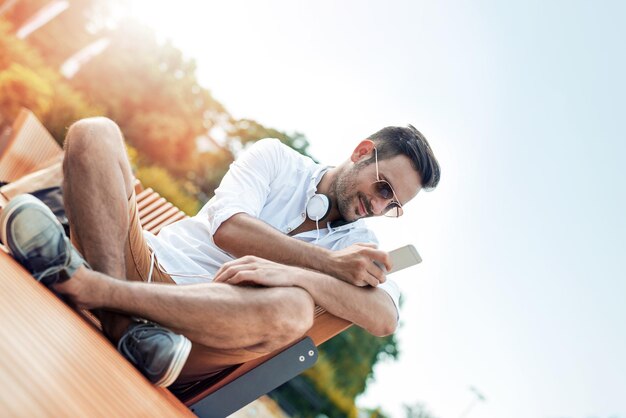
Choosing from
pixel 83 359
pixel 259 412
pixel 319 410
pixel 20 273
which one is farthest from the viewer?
pixel 319 410

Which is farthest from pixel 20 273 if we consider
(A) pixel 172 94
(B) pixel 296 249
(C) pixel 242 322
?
(A) pixel 172 94

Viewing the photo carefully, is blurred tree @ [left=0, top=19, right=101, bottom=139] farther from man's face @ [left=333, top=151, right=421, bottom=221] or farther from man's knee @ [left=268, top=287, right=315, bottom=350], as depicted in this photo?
man's knee @ [left=268, top=287, right=315, bottom=350]

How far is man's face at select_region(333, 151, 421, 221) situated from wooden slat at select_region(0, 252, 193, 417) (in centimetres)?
159

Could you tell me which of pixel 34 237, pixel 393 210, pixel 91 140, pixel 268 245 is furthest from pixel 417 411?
pixel 34 237

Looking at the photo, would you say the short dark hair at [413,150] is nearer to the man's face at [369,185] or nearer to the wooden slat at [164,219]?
the man's face at [369,185]

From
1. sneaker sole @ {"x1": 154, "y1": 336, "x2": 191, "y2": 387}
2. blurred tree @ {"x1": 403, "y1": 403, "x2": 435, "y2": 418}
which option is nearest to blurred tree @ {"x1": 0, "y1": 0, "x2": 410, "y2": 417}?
sneaker sole @ {"x1": 154, "y1": 336, "x2": 191, "y2": 387}

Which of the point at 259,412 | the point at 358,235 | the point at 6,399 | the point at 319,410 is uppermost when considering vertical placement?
the point at 6,399

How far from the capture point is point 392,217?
3344mm

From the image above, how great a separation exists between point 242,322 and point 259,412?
8.96 metres

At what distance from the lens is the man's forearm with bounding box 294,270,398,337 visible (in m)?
2.27

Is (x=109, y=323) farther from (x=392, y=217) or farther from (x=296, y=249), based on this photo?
(x=392, y=217)

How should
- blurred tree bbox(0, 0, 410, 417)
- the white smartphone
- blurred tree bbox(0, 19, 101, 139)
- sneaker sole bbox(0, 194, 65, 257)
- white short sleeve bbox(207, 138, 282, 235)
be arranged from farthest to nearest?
blurred tree bbox(0, 0, 410, 417)
blurred tree bbox(0, 19, 101, 139)
white short sleeve bbox(207, 138, 282, 235)
the white smartphone
sneaker sole bbox(0, 194, 65, 257)

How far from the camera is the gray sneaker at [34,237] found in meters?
1.60

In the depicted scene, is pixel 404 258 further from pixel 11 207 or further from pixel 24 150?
pixel 24 150
